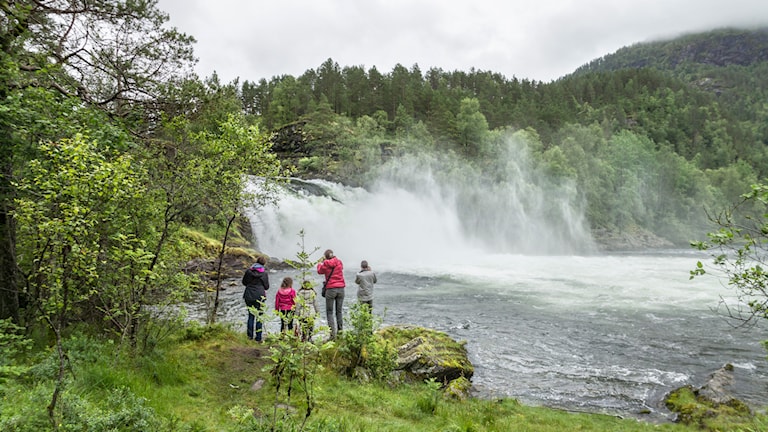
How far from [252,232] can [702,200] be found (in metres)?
91.4

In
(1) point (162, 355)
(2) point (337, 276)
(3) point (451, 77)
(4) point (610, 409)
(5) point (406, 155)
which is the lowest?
(4) point (610, 409)

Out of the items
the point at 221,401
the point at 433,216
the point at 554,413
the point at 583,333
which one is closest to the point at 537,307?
the point at 583,333

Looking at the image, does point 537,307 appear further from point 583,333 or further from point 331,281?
point 331,281

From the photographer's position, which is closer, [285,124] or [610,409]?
[610,409]

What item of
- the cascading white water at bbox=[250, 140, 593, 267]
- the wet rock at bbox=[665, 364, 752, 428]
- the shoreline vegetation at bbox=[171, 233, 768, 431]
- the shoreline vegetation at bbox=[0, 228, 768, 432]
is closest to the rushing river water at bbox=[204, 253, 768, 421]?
the wet rock at bbox=[665, 364, 752, 428]

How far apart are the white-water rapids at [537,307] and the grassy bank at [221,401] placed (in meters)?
2.56

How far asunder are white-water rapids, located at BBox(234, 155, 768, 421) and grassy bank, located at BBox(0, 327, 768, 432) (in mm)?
2557

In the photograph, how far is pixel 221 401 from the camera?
737cm

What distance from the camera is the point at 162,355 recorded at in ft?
27.1

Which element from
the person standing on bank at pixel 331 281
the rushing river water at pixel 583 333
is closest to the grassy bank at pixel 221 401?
the person standing on bank at pixel 331 281

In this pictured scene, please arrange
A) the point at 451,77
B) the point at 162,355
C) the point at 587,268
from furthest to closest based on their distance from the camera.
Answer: the point at 451,77
the point at 587,268
the point at 162,355

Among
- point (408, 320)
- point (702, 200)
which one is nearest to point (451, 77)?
point (702, 200)

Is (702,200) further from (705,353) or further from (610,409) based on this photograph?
(610,409)

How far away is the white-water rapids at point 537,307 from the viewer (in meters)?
12.6
